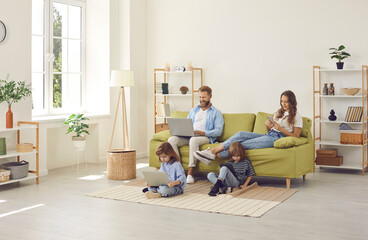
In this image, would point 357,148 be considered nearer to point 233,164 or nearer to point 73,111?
point 233,164

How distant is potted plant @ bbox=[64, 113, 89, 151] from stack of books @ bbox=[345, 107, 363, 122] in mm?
3427

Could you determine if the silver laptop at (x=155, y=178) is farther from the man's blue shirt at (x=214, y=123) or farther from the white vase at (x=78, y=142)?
the white vase at (x=78, y=142)

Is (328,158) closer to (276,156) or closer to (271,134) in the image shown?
(271,134)

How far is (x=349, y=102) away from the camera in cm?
675

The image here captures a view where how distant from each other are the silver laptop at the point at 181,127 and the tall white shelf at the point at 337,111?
182cm

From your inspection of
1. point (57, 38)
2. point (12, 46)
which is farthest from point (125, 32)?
point (12, 46)

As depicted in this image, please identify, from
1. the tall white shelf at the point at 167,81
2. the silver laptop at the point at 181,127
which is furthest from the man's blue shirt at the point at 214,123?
the tall white shelf at the point at 167,81

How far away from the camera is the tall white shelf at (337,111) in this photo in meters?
6.64

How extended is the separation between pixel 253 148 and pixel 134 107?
9.18ft

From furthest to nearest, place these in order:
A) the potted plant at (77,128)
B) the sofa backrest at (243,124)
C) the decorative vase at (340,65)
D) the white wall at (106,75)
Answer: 1. the white wall at (106,75)
2. the potted plant at (77,128)
3. the decorative vase at (340,65)
4. the sofa backrest at (243,124)

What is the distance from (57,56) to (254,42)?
2.85 m

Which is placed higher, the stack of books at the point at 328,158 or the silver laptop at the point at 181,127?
the silver laptop at the point at 181,127

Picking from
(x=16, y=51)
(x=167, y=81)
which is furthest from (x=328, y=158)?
(x=16, y=51)

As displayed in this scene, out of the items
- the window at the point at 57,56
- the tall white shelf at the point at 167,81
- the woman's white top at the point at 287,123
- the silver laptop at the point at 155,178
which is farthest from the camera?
the tall white shelf at the point at 167,81
